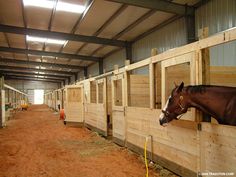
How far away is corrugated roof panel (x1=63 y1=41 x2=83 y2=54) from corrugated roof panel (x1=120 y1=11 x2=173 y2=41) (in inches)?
97.1

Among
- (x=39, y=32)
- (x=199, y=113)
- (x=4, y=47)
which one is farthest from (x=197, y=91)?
(x=4, y=47)

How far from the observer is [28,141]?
6406mm

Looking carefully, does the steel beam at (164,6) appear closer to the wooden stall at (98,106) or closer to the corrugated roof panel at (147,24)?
the corrugated roof panel at (147,24)

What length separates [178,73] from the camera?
4.00 m

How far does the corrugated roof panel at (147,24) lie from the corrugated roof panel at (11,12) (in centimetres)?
355

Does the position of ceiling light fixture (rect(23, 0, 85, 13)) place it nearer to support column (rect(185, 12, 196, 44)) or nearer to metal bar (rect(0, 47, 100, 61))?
support column (rect(185, 12, 196, 44))

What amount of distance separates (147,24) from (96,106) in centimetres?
305

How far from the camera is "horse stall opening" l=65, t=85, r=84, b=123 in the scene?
30.9ft

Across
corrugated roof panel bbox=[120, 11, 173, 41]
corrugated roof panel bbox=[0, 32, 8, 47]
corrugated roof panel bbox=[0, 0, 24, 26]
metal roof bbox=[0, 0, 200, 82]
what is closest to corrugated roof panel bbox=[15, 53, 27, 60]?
corrugated roof panel bbox=[0, 32, 8, 47]

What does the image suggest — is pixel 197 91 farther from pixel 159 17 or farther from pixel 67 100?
pixel 67 100

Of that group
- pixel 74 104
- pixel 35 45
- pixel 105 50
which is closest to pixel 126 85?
pixel 74 104

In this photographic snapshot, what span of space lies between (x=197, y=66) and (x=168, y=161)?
5.05 feet

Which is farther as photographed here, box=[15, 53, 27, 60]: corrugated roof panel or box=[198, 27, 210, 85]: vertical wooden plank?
box=[15, 53, 27, 60]: corrugated roof panel

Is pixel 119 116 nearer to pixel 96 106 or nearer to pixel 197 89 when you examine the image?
pixel 96 106
